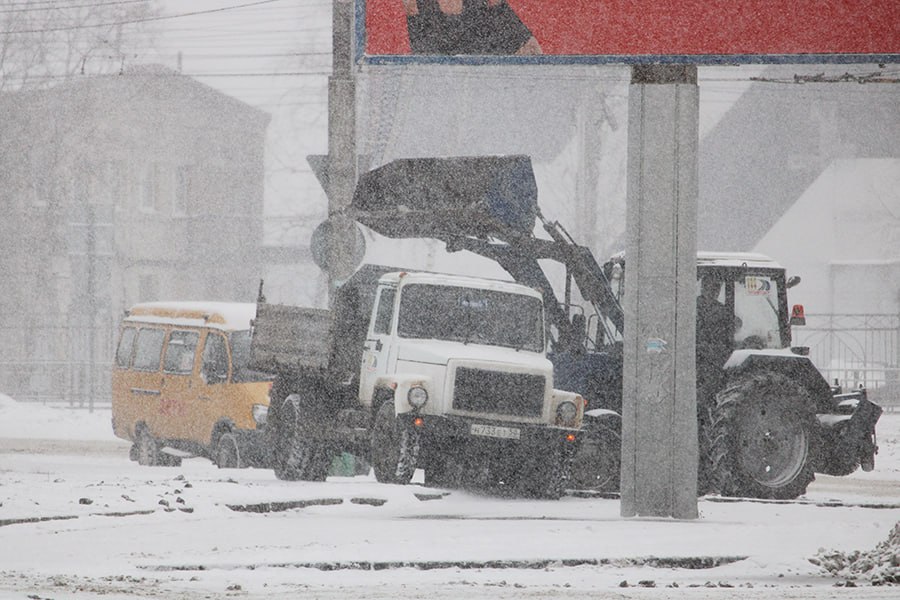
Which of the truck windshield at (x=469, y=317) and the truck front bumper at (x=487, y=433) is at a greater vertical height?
the truck windshield at (x=469, y=317)

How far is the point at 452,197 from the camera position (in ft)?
55.7

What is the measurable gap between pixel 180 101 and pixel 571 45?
1765 inches

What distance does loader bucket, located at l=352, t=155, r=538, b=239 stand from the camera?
16781mm

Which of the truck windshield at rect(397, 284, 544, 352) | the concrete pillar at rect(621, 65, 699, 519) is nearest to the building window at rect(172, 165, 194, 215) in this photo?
the truck windshield at rect(397, 284, 544, 352)

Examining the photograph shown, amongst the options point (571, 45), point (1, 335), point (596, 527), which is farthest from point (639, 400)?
point (1, 335)

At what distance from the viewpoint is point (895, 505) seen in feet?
51.1

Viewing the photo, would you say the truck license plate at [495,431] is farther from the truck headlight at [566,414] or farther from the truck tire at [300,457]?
the truck tire at [300,457]

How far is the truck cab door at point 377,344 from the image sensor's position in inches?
650

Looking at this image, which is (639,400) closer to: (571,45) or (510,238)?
(571,45)

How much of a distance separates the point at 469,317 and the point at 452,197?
1341mm

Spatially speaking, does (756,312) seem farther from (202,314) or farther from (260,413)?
(202,314)

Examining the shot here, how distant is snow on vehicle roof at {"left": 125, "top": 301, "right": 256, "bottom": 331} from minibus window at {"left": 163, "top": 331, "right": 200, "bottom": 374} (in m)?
0.17

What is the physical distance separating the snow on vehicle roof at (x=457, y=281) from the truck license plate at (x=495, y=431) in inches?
72.5

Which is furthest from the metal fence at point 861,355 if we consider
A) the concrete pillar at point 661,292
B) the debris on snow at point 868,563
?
the debris on snow at point 868,563
